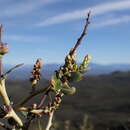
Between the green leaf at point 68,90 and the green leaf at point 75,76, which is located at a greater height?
the green leaf at point 75,76

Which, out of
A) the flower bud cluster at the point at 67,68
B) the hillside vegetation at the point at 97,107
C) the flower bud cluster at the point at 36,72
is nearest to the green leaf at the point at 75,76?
the flower bud cluster at the point at 67,68

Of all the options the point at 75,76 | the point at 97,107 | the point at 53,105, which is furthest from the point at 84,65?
the point at 97,107

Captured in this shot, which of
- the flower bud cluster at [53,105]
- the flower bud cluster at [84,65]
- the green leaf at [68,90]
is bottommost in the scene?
the flower bud cluster at [53,105]

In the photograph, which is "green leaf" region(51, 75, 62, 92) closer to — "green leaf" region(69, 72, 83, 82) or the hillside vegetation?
"green leaf" region(69, 72, 83, 82)

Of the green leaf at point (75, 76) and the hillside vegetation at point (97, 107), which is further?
the hillside vegetation at point (97, 107)

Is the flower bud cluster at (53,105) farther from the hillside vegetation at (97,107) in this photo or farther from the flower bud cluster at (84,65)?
the hillside vegetation at (97,107)

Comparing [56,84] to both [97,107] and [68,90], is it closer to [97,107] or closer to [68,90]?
[68,90]

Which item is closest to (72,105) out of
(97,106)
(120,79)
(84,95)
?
(97,106)

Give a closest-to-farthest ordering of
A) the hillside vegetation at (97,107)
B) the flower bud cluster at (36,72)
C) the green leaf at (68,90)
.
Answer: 1. the green leaf at (68,90)
2. the flower bud cluster at (36,72)
3. the hillside vegetation at (97,107)

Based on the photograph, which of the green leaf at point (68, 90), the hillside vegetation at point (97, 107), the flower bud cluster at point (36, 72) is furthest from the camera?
the hillside vegetation at point (97, 107)

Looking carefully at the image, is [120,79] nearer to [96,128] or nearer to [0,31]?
[96,128]

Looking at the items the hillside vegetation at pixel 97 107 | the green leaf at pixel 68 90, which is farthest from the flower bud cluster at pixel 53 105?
the hillside vegetation at pixel 97 107
